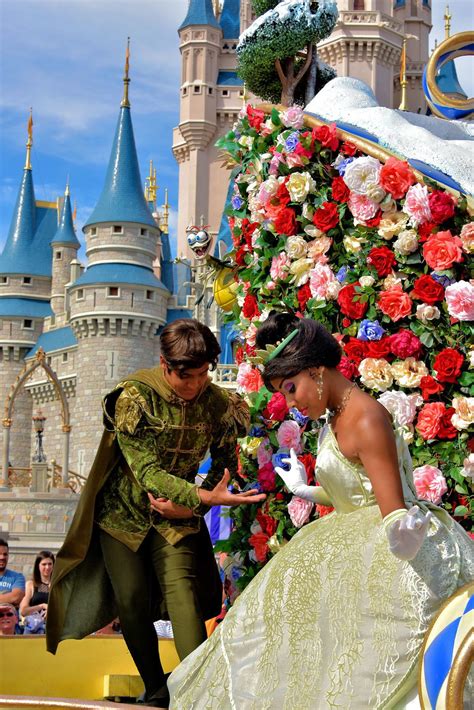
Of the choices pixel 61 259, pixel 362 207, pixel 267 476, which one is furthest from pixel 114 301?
pixel 362 207

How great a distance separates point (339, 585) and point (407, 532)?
0.30 m

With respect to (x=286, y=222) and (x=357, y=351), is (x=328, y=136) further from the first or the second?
(x=357, y=351)

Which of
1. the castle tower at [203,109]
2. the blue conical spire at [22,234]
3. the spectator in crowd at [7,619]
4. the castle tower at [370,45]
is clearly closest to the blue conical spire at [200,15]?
the castle tower at [203,109]

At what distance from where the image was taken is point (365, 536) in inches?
87.8

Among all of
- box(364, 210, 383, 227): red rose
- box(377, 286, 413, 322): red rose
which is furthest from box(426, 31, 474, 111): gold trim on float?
box(377, 286, 413, 322): red rose

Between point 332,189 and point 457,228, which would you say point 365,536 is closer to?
point 457,228

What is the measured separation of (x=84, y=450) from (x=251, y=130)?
2961 cm

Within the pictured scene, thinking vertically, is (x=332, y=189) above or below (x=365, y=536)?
above

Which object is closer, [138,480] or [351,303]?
[138,480]

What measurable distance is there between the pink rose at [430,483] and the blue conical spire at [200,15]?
43532mm

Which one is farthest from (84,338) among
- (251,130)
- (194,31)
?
(251,130)

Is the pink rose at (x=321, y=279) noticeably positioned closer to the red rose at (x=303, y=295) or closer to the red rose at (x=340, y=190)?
the red rose at (x=303, y=295)

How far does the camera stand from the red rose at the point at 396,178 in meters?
3.00

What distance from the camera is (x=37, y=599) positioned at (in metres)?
5.50
